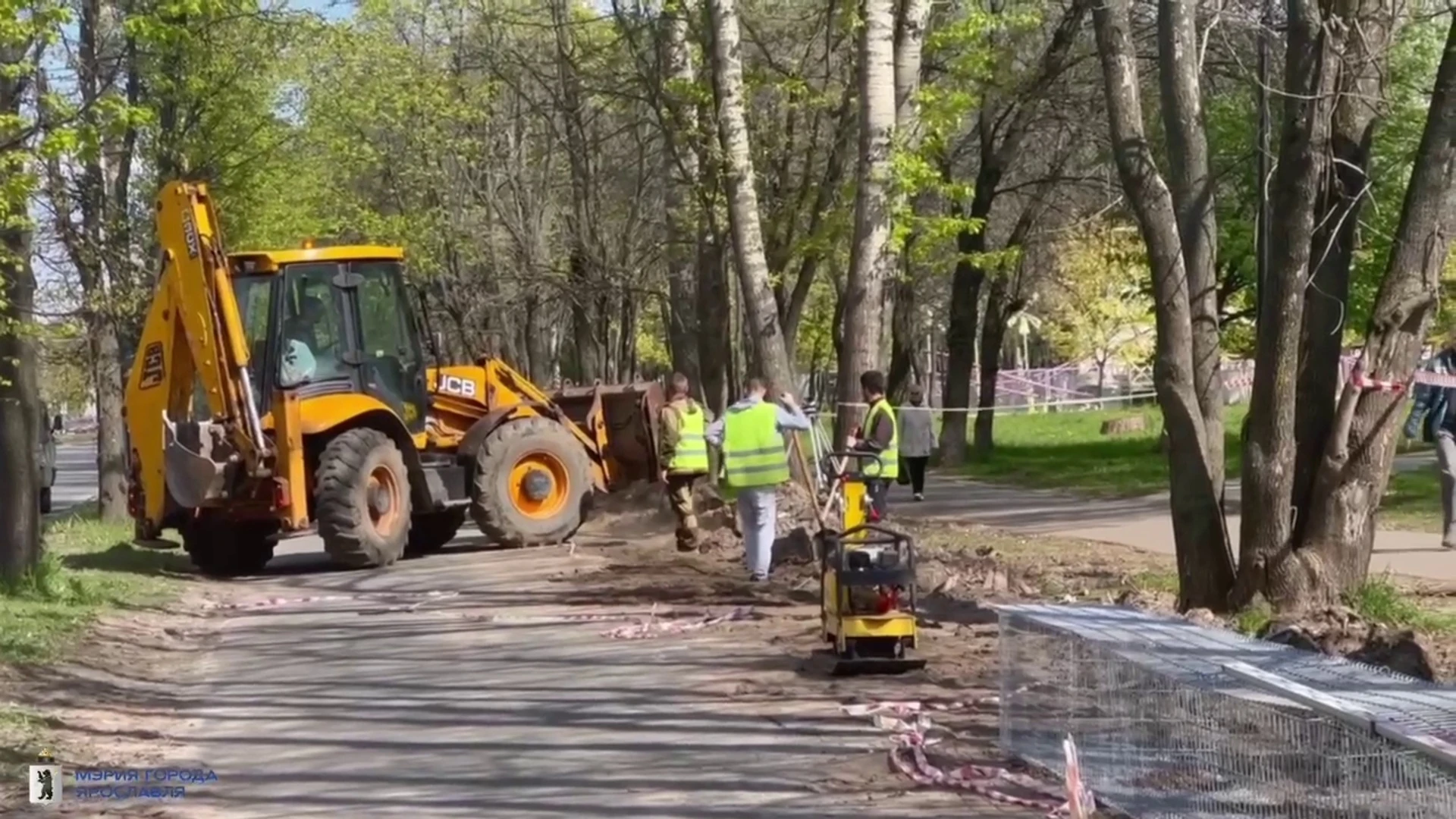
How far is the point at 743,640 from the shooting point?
13.6m

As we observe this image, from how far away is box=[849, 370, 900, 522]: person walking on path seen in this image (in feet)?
54.2

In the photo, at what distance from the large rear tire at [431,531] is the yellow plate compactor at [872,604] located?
1153 centimetres

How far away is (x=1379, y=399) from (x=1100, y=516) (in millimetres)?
11057

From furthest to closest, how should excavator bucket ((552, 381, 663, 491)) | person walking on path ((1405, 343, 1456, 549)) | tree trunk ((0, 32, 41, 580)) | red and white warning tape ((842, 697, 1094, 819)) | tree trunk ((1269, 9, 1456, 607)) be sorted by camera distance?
excavator bucket ((552, 381, 663, 491))
person walking on path ((1405, 343, 1456, 549))
tree trunk ((0, 32, 41, 580))
tree trunk ((1269, 9, 1456, 607))
red and white warning tape ((842, 697, 1094, 819))

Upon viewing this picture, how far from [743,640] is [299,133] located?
2349 cm

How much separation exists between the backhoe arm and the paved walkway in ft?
27.0

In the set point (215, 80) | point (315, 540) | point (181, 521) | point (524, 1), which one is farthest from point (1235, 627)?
point (524, 1)

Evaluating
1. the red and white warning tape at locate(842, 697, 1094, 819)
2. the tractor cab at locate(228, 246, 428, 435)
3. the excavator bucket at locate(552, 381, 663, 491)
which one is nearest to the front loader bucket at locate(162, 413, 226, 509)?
the tractor cab at locate(228, 246, 428, 435)

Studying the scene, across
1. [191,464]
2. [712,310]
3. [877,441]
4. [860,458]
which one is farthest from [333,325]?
[860,458]

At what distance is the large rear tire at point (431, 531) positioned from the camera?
22.8m

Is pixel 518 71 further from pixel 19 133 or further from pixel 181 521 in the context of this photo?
pixel 19 133

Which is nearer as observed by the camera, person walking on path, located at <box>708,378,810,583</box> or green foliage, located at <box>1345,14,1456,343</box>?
person walking on path, located at <box>708,378,810,583</box>

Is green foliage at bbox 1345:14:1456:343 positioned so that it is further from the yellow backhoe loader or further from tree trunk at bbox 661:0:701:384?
the yellow backhoe loader

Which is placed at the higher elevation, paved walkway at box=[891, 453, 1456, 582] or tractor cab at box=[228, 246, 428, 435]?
tractor cab at box=[228, 246, 428, 435]
